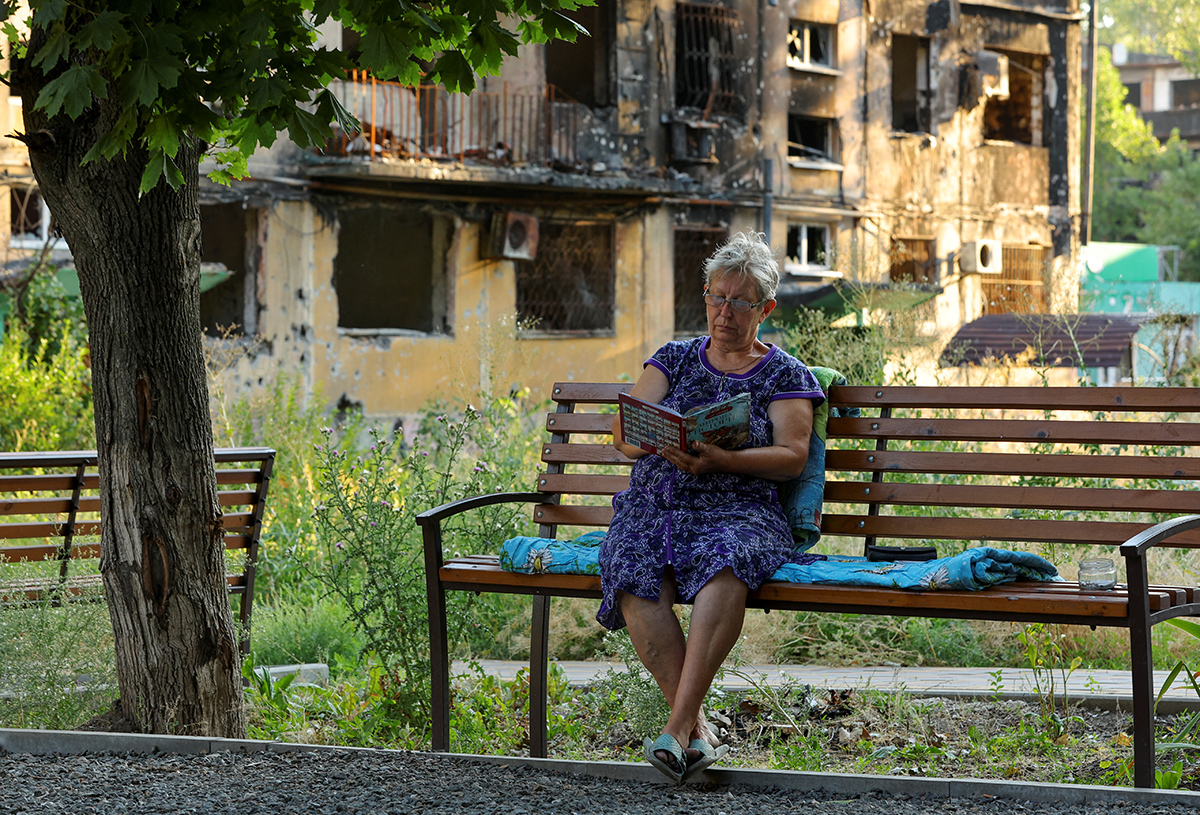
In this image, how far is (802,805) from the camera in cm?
293

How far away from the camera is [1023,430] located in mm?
3785

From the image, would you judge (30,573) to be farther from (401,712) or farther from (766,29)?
(766,29)

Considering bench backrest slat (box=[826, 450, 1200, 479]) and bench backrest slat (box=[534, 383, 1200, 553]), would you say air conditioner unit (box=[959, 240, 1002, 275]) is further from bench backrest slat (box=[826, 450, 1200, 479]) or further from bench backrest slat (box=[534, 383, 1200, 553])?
bench backrest slat (box=[826, 450, 1200, 479])

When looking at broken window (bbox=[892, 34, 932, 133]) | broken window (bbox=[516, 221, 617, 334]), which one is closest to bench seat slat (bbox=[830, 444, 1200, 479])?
broken window (bbox=[516, 221, 617, 334])

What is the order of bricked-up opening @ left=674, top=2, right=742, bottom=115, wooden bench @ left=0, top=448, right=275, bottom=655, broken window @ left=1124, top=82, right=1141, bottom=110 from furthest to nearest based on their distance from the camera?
broken window @ left=1124, top=82, right=1141, bottom=110, bricked-up opening @ left=674, top=2, right=742, bottom=115, wooden bench @ left=0, top=448, right=275, bottom=655

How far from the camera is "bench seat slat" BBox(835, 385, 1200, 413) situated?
362 centimetres

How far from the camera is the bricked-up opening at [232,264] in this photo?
14.9m

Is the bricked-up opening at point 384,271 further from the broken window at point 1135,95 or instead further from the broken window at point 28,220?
the broken window at point 1135,95

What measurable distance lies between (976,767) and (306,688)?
7.88ft

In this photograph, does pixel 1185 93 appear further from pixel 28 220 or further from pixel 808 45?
pixel 28 220

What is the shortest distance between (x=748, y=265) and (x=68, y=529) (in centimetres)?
269

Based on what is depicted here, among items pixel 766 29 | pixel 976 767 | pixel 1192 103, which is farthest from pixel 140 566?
pixel 1192 103

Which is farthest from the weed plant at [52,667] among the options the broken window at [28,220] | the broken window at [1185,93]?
the broken window at [1185,93]

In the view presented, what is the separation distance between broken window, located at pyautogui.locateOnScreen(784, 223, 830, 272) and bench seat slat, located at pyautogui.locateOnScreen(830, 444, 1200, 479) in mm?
15383
